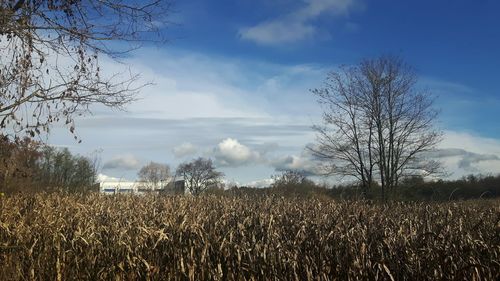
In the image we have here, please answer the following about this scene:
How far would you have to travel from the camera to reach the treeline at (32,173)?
9.03 meters

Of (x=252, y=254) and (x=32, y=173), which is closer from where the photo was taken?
(x=252, y=254)

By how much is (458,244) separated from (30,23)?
676 centimetres

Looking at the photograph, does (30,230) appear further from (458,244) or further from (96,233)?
(458,244)

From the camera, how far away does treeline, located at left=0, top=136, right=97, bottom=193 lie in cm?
903

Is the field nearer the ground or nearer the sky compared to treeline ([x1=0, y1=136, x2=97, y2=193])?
nearer the ground

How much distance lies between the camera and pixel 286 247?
13.1 feet

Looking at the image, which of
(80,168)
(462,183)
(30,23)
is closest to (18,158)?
(30,23)

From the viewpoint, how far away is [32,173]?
37.9ft

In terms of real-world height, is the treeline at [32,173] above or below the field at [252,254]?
above

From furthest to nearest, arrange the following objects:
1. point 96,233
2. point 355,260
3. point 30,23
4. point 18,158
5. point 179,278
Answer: point 18,158 < point 30,23 < point 96,233 < point 179,278 < point 355,260

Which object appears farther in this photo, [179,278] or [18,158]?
[18,158]

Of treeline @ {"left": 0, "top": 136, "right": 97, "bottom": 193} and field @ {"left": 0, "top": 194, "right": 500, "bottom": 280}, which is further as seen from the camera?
treeline @ {"left": 0, "top": 136, "right": 97, "bottom": 193}

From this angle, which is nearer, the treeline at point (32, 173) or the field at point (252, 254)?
the field at point (252, 254)

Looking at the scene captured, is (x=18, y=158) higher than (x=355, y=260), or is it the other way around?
(x=18, y=158)
